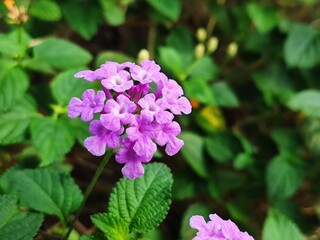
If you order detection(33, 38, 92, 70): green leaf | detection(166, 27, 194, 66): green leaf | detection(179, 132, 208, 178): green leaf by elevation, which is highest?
detection(166, 27, 194, 66): green leaf

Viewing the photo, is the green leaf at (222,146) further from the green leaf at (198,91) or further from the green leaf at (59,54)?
the green leaf at (59,54)

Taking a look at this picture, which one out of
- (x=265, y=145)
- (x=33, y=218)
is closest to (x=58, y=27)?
(x=265, y=145)

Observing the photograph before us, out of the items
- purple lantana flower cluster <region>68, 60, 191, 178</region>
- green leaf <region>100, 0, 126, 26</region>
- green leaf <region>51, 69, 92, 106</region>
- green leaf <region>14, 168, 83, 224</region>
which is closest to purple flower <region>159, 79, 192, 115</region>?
purple lantana flower cluster <region>68, 60, 191, 178</region>

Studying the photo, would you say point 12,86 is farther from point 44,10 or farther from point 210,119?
point 210,119

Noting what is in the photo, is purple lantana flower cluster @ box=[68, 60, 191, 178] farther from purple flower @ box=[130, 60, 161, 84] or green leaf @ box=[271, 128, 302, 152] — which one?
green leaf @ box=[271, 128, 302, 152]

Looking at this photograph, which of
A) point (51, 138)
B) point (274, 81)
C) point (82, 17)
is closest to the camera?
point (51, 138)

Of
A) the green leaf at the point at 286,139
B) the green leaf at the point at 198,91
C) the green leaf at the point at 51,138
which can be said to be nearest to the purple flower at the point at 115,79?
the green leaf at the point at 51,138

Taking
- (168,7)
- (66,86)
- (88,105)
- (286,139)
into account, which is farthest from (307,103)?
(88,105)
